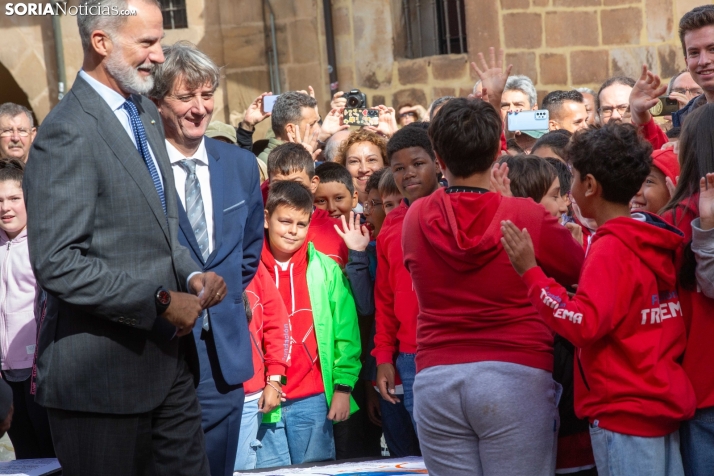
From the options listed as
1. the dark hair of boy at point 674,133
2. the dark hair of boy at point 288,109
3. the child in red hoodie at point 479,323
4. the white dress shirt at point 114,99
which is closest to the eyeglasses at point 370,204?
the dark hair of boy at point 674,133

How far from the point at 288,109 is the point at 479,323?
15.0 feet

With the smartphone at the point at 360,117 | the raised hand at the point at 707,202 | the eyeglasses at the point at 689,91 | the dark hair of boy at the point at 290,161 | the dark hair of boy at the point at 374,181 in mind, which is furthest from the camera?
the smartphone at the point at 360,117

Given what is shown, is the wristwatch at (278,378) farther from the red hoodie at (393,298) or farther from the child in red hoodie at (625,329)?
the child in red hoodie at (625,329)

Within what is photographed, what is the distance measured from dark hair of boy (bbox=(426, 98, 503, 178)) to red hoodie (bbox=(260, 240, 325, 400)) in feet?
6.60

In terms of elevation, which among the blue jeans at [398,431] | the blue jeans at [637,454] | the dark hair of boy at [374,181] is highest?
the dark hair of boy at [374,181]

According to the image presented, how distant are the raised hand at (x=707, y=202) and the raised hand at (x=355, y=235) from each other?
2386mm

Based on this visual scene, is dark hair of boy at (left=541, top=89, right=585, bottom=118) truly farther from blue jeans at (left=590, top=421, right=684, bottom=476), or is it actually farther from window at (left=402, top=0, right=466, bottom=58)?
blue jeans at (left=590, top=421, right=684, bottom=476)

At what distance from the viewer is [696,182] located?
10.6 feet

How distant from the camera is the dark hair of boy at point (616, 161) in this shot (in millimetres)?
3176

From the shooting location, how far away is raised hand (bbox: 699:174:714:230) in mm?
3014

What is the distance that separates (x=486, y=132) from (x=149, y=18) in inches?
45.6

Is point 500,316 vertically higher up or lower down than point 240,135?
lower down

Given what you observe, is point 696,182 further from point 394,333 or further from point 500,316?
point 394,333

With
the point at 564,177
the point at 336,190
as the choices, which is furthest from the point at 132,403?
the point at 336,190
